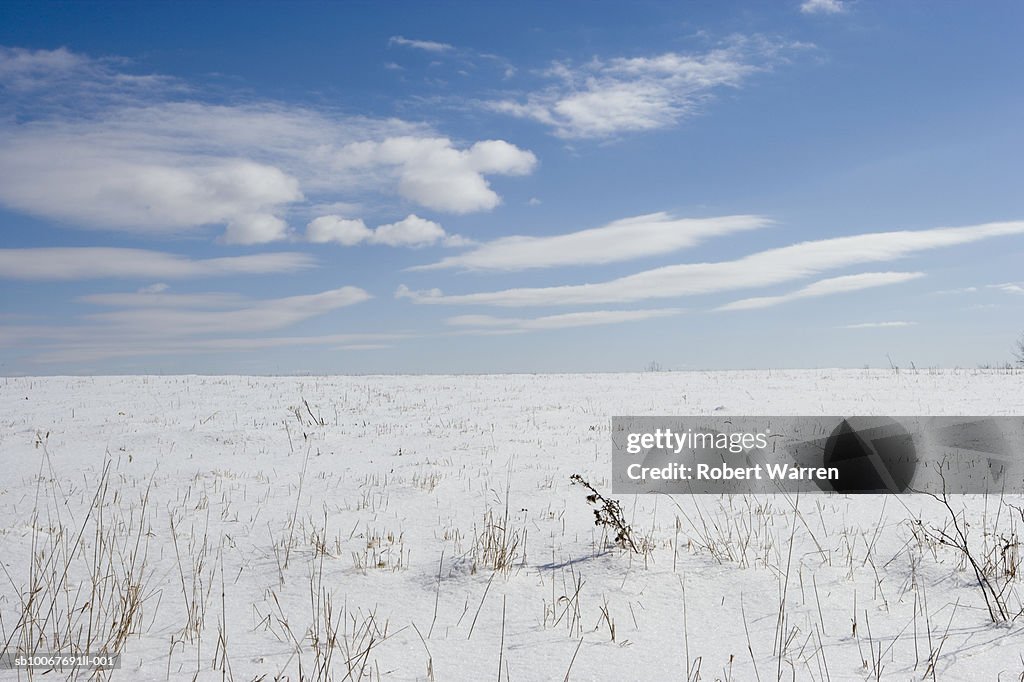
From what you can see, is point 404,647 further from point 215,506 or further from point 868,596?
point 215,506

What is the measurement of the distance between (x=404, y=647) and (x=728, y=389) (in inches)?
547

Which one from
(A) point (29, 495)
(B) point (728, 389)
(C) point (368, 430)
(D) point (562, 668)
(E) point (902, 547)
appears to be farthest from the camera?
(B) point (728, 389)

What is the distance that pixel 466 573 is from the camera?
171 inches

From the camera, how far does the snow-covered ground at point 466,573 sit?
131 inches

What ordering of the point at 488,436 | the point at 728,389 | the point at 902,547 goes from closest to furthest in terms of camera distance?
the point at 902,547
the point at 488,436
the point at 728,389

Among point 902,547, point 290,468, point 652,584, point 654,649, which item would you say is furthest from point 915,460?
point 290,468

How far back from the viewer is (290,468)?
8031mm

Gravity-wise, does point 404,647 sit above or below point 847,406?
below

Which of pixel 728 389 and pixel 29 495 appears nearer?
pixel 29 495

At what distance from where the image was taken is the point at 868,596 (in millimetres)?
4027

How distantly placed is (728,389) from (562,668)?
1383 cm

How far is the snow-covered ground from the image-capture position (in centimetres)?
333

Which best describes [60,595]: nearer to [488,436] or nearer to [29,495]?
[29,495]

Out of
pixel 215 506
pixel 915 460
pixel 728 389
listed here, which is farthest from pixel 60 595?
pixel 728 389
